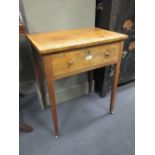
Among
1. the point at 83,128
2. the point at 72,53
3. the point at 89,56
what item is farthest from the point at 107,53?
the point at 83,128

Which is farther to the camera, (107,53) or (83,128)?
(83,128)

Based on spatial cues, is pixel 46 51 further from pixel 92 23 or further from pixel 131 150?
pixel 131 150

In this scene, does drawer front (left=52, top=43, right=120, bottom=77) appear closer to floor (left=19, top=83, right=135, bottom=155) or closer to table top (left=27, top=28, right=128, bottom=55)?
table top (left=27, top=28, right=128, bottom=55)

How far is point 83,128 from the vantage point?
1.32 m

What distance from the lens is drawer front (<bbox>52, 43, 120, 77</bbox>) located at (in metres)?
0.93

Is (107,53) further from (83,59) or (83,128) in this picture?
(83,128)

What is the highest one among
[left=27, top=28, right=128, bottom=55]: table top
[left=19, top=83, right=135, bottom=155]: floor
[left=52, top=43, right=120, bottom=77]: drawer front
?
[left=27, top=28, right=128, bottom=55]: table top

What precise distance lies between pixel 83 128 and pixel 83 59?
65cm

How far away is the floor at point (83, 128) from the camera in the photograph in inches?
45.5

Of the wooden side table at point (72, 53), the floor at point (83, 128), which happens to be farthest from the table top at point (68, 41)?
the floor at point (83, 128)

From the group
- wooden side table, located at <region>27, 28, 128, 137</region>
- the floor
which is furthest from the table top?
the floor

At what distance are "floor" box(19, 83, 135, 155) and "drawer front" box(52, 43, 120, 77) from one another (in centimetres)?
58
